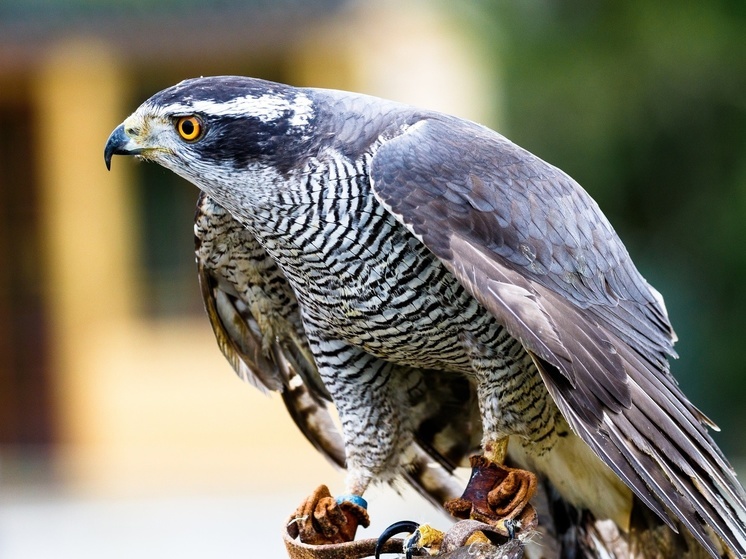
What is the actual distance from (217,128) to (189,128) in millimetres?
87

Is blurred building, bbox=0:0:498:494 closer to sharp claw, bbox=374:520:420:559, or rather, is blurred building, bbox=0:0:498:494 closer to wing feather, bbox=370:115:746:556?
wing feather, bbox=370:115:746:556

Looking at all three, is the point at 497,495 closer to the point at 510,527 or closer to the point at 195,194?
the point at 510,527

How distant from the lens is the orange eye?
318 centimetres

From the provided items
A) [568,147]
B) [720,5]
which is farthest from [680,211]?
[720,5]

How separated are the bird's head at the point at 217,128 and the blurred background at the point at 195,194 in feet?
24.7

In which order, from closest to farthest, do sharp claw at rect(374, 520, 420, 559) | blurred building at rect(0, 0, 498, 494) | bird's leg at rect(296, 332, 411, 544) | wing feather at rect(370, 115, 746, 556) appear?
wing feather at rect(370, 115, 746, 556) < sharp claw at rect(374, 520, 420, 559) < bird's leg at rect(296, 332, 411, 544) < blurred building at rect(0, 0, 498, 494)

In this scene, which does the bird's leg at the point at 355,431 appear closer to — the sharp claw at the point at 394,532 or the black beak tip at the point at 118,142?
the sharp claw at the point at 394,532

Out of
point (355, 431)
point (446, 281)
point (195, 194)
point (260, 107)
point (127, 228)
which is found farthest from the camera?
point (127, 228)

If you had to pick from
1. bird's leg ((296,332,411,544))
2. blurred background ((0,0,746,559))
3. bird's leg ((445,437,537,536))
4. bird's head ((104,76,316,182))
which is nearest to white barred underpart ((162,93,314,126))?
bird's head ((104,76,316,182))

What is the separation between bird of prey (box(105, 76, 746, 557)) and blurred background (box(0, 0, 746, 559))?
7101 mm

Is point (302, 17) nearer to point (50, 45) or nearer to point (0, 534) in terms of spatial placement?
point (50, 45)

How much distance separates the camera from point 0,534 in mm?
10023

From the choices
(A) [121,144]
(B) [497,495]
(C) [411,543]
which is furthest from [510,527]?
(A) [121,144]

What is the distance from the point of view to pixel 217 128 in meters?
3.18
